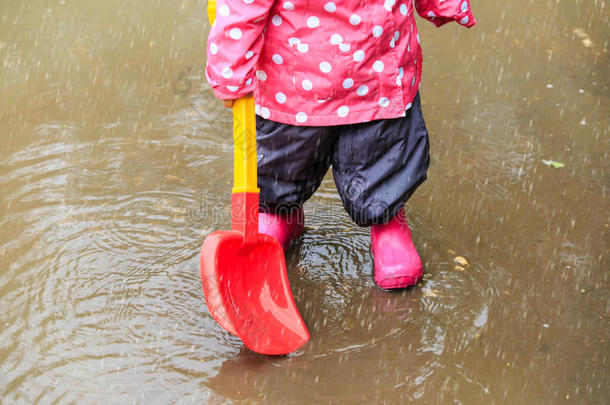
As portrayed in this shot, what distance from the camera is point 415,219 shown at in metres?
2.44

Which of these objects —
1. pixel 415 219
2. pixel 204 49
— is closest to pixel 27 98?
pixel 204 49

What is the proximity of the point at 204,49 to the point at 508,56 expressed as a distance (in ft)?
5.13

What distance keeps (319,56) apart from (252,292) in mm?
675

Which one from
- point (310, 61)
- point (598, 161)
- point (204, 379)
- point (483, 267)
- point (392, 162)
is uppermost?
point (310, 61)

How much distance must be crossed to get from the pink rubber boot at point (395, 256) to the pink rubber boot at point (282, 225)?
0.86ft

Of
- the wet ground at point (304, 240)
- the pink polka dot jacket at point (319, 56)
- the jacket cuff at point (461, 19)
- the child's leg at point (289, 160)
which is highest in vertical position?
the jacket cuff at point (461, 19)

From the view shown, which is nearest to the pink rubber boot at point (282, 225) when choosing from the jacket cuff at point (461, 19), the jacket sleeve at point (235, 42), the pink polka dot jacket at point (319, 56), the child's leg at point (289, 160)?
the child's leg at point (289, 160)

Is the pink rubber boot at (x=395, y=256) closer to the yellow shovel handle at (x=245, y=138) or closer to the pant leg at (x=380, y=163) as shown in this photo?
the pant leg at (x=380, y=163)

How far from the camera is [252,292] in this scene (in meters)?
1.93

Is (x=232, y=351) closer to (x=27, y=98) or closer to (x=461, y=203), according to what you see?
(x=461, y=203)

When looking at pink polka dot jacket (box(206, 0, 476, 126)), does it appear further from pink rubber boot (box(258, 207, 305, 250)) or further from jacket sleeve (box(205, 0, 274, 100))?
pink rubber boot (box(258, 207, 305, 250))

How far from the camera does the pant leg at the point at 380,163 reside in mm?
1939

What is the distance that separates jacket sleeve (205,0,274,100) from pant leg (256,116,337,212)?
27cm

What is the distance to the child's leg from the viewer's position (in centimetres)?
193
